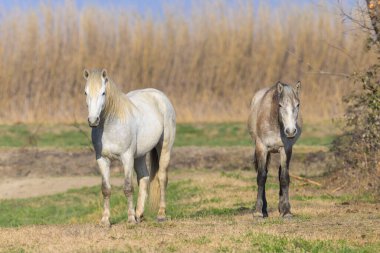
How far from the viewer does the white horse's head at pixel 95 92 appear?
497 inches

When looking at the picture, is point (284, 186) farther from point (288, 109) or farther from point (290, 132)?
point (288, 109)

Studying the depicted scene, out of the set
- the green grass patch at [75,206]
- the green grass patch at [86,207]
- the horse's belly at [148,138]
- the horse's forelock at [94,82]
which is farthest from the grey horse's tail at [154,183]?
the horse's forelock at [94,82]

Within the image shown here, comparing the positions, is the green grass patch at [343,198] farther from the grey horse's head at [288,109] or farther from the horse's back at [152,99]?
the grey horse's head at [288,109]

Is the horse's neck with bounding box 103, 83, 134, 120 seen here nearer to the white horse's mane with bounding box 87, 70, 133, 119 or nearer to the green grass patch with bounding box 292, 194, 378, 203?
the white horse's mane with bounding box 87, 70, 133, 119

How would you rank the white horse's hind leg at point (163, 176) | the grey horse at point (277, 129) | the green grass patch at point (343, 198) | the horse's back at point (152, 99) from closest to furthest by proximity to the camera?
the grey horse at point (277, 129)
the horse's back at point (152, 99)
the white horse's hind leg at point (163, 176)
the green grass patch at point (343, 198)

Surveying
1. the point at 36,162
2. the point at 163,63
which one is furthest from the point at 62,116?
the point at 36,162

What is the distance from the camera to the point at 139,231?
12.2 meters

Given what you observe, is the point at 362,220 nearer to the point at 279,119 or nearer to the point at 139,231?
the point at 279,119

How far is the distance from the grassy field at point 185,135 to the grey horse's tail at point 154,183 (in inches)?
573

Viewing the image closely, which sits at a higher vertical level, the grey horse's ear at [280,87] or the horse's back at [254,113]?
the grey horse's ear at [280,87]

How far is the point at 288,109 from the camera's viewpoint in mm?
13477

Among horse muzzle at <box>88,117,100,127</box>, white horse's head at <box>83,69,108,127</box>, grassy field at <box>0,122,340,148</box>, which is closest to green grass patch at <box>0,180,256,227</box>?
white horse's head at <box>83,69,108,127</box>

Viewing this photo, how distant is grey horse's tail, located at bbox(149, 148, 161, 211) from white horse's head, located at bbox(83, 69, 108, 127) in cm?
229

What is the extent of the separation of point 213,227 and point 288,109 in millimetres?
2118
